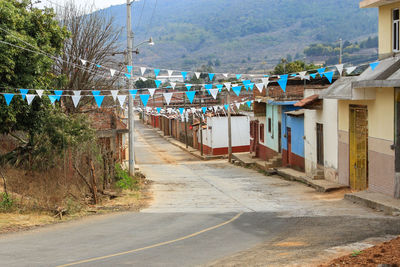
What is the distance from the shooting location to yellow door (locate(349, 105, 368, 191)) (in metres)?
19.8

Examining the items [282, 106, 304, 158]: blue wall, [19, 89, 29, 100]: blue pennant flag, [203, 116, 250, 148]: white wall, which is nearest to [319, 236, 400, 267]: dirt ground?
[19, 89, 29, 100]: blue pennant flag

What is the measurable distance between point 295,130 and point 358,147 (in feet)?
30.5

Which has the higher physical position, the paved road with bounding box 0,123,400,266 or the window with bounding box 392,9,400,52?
the window with bounding box 392,9,400,52

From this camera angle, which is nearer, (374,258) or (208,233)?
(374,258)

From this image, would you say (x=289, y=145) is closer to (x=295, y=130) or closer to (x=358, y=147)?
(x=295, y=130)

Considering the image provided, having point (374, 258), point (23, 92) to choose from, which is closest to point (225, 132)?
point (23, 92)

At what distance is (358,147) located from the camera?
20453 millimetres

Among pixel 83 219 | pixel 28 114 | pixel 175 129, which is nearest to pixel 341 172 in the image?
pixel 83 219

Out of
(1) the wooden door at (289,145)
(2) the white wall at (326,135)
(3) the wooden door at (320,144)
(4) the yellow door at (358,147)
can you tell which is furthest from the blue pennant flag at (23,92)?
(1) the wooden door at (289,145)

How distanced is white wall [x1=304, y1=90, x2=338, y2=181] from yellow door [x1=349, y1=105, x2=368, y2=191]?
63.4 inches

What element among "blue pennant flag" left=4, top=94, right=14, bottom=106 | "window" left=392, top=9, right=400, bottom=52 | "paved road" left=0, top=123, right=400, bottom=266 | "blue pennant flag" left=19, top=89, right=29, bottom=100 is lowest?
"paved road" left=0, top=123, right=400, bottom=266

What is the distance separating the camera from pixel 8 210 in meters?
15.4

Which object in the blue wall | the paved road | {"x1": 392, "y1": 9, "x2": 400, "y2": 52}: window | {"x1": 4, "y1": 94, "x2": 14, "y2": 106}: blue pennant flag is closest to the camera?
the paved road

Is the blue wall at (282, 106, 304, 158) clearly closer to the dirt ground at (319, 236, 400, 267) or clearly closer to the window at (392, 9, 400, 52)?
the window at (392, 9, 400, 52)
